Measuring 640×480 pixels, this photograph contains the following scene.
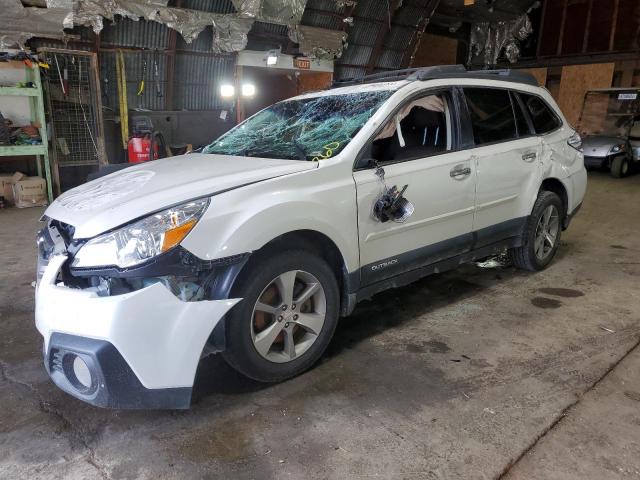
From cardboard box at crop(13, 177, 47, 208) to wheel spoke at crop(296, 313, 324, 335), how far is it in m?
6.53

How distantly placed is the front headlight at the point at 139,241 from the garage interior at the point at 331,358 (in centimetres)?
83

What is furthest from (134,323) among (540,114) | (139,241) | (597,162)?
(597,162)

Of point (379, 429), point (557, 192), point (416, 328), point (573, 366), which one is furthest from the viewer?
point (557, 192)

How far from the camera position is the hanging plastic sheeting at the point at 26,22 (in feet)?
22.8

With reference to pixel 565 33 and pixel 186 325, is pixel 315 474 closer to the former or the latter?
pixel 186 325

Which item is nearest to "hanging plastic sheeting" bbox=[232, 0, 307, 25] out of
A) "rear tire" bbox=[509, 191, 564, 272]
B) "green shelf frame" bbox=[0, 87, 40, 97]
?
"green shelf frame" bbox=[0, 87, 40, 97]

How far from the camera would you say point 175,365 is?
2.13 meters

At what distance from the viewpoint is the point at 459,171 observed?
3316 mm

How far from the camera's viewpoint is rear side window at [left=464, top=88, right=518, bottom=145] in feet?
11.6

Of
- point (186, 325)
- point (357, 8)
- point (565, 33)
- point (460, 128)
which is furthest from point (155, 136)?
point (565, 33)

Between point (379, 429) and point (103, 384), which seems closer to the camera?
point (103, 384)

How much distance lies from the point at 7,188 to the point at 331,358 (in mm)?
6852

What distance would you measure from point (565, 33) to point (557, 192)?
521 inches

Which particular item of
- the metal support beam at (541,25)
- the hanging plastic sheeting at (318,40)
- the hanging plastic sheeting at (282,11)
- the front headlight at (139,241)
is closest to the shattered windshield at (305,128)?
the front headlight at (139,241)
